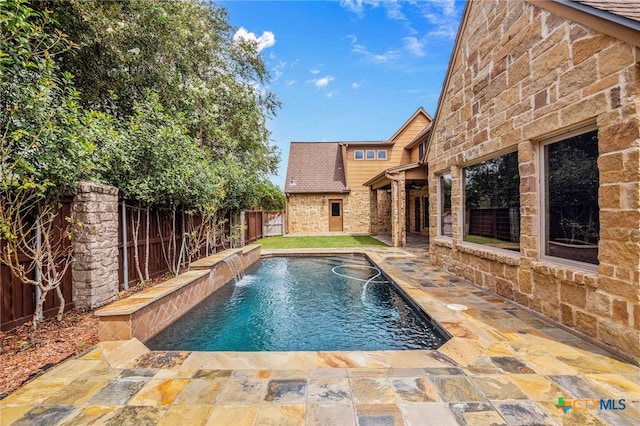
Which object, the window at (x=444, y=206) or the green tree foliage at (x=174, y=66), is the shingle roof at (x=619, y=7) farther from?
the green tree foliage at (x=174, y=66)

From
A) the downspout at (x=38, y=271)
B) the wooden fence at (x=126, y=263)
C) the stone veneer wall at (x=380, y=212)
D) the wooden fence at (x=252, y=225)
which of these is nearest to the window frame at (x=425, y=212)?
the stone veneer wall at (x=380, y=212)

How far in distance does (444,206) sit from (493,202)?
1892mm

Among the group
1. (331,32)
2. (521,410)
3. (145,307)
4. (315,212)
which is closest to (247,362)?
(145,307)

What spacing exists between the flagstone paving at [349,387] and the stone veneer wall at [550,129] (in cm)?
60

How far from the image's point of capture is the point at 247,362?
299cm

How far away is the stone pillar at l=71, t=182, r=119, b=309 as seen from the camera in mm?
4434

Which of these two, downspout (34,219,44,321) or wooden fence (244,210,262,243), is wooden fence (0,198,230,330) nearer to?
downspout (34,219,44,321)

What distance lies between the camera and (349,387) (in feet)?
8.27

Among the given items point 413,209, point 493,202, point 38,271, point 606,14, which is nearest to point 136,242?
point 38,271

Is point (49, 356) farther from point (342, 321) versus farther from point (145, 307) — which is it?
point (342, 321)

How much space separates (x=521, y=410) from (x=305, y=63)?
50.6 ft

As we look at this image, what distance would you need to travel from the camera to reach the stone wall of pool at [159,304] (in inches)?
136

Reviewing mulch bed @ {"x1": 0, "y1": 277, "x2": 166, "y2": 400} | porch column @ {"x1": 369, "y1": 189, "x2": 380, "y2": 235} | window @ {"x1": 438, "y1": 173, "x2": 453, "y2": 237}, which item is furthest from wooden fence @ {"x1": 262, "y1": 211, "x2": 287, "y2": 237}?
A: mulch bed @ {"x1": 0, "y1": 277, "x2": 166, "y2": 400}

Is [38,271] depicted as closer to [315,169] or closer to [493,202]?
[493,202]
